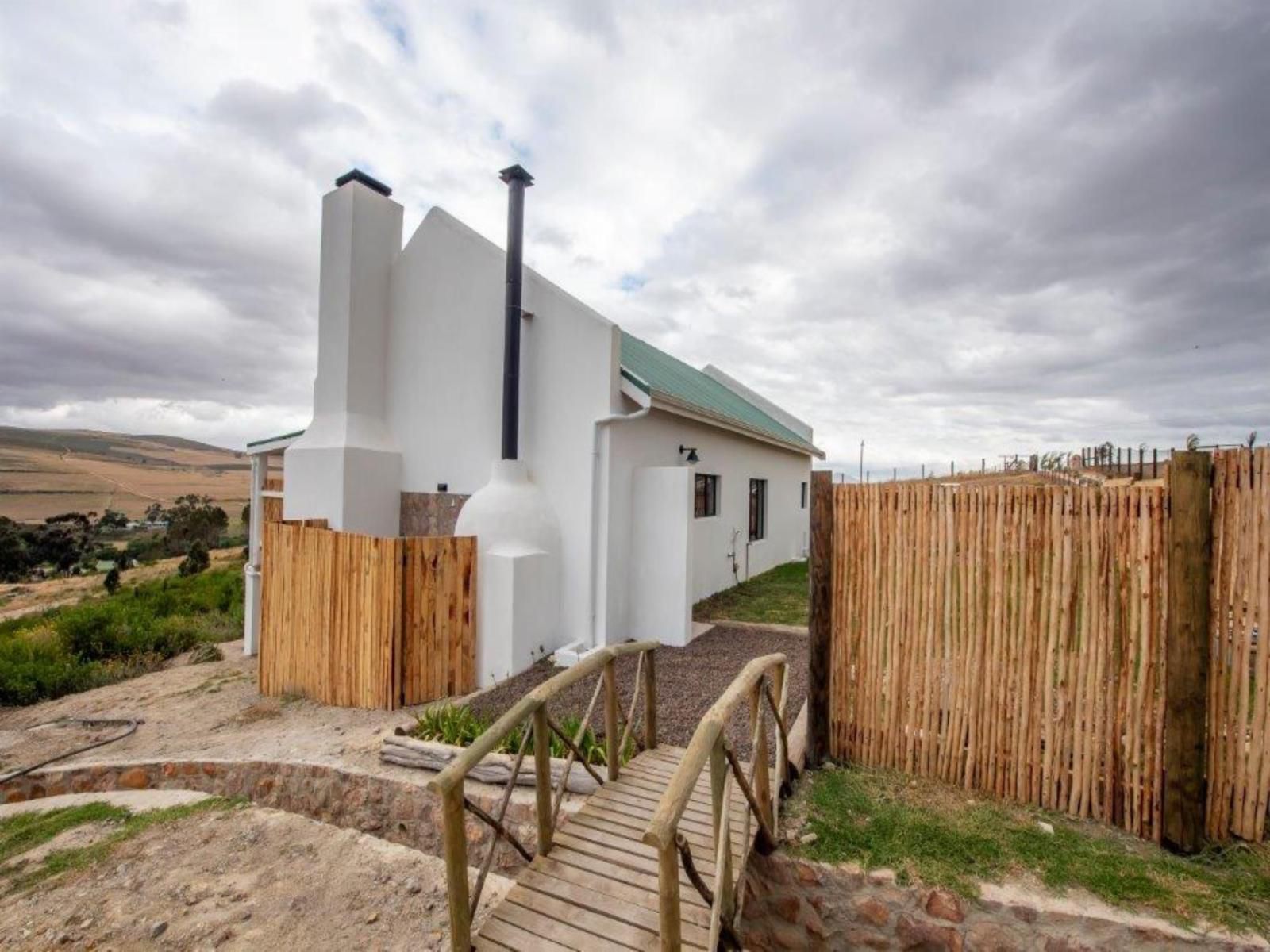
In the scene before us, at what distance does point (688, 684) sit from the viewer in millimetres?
6336

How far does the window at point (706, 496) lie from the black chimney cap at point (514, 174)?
557 centimetres

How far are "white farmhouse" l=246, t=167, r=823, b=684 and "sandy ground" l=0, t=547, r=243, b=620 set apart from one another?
16292 mm

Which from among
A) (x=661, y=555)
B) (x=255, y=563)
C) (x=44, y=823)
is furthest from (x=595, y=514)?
(x=255, y=563)

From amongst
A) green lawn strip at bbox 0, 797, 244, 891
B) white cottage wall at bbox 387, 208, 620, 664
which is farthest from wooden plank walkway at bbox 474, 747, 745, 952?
white cottage wall at bbox 387, 208, 620, 664

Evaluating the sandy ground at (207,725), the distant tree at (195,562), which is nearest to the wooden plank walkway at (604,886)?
the sandy ground at (207,725)

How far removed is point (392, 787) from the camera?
15.1 ft

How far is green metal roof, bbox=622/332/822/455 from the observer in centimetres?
895

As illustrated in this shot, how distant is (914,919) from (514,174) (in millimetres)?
8746

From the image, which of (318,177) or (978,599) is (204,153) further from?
(978,599)

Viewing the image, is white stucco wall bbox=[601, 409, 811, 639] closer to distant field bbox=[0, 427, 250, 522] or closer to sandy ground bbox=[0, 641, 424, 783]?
sandy ground bbox=[0, 641, 424, 783]

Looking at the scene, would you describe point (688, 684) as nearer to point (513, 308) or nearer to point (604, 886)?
point (604, 886)

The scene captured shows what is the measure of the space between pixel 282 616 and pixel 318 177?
7172 millimetres

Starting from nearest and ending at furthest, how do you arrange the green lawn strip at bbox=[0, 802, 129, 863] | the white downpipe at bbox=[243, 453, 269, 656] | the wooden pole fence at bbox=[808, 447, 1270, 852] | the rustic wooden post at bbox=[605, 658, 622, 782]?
the wooden pole fence at bbox=[808, 447, 1270, 852] → the rustic wooden post at bbox=[605, 658, 622, 782] → the green lawn strip at bbox=[0, 802, 129, 863] → the white downpipe at bbox=[243, 453, 269, 656]

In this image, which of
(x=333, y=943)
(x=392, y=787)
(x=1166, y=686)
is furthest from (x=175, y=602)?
(x=1166, y=686)
